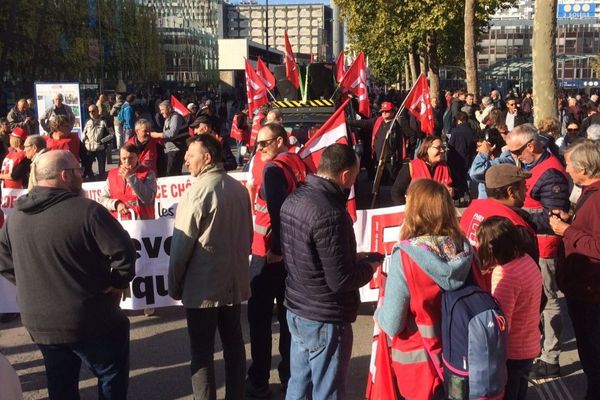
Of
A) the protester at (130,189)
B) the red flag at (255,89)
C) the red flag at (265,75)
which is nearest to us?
the protester at (130,189)

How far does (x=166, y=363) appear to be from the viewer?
596cm

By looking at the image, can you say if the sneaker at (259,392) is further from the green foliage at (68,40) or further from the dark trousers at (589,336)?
the green foliage at (68,40)

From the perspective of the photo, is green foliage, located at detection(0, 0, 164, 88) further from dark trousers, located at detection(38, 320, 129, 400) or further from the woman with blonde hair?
the woman with blonde hair

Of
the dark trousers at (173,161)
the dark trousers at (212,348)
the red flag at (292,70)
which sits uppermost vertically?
the red flag at (292,70)

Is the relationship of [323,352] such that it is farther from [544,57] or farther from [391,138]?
[544,57]

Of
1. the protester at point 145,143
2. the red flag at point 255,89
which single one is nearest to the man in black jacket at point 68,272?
the protester at point 145,143

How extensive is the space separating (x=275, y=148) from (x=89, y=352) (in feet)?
6.80

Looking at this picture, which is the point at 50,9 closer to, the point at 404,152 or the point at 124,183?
the point at 404,152

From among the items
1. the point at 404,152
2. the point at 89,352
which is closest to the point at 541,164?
the point at 89,352

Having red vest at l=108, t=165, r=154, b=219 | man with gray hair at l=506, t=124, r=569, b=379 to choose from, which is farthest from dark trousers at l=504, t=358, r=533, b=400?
red vest at l=108, t=165, r=154, b=219

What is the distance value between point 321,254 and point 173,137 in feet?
29.6

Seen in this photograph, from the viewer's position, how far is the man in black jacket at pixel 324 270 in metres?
3.84

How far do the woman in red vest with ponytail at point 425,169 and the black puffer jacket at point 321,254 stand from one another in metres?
2.97

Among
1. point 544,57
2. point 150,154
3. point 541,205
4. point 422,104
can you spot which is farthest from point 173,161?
point 541,205
